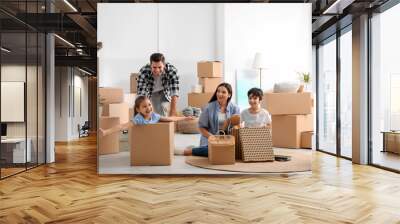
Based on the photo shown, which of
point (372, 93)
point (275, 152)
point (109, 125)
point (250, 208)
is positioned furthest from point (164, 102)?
point (372, 93)

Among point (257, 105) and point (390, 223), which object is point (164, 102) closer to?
point (257, 105)

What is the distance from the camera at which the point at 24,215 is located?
2.81 m

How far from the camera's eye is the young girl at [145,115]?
4086 millimetres

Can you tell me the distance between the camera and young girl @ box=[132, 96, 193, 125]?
409cm

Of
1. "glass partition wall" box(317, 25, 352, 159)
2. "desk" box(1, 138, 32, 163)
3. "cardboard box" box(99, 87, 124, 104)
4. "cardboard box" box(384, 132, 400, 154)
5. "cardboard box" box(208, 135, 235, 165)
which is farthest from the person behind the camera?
"glass partition wall" box(317, 25, 352, 159)

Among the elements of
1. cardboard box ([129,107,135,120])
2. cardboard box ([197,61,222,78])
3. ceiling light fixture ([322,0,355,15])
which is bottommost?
cardboard box ([129,107,135,120])

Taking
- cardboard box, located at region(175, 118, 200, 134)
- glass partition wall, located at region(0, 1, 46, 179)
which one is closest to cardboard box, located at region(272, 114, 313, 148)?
cardboard box, located at region(175, 118, 200, 134)

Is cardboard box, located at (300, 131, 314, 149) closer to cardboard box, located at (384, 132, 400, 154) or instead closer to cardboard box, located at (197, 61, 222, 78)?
cardboard box, located at (197, 61, 222, 78)

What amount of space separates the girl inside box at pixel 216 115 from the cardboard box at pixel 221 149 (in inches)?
2.4

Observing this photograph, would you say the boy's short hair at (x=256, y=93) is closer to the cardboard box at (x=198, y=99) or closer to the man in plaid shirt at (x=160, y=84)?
the cardboard box at (x=198, y=99)

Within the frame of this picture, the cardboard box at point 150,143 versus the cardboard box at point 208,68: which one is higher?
the cardboard box at point 208,68

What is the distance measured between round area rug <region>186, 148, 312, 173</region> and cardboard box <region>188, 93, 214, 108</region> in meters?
0.57

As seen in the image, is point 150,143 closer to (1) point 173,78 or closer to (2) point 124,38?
(1) point 173,78

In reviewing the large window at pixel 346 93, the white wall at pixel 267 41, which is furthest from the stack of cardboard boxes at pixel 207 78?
the large window at pixel 346 93
